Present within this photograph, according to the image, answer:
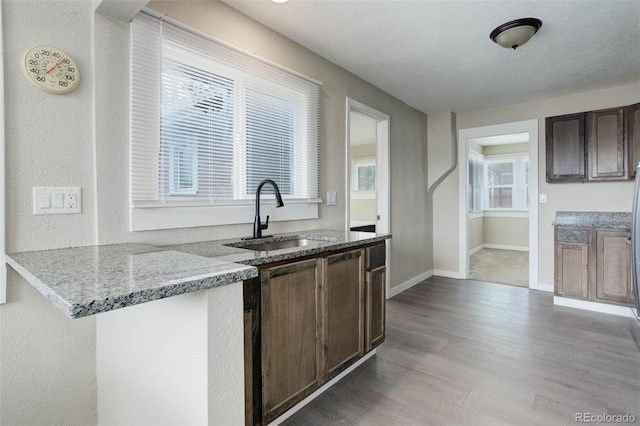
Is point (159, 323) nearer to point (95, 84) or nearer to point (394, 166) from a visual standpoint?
point (95, 84)

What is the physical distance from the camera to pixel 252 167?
2203 mm

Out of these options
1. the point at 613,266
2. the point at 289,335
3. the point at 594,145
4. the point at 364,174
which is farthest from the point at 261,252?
the point at 364,174

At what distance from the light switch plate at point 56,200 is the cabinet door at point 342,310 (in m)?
1.22

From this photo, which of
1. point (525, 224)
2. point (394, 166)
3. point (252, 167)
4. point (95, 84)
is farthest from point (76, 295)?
point (525, 224)

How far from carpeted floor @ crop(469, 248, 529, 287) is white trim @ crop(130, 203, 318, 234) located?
3.52 meters

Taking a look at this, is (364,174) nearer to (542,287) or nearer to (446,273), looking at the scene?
(446,273)

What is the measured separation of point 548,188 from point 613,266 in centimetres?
119

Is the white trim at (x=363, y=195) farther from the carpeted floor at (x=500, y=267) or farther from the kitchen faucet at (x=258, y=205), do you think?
the kitchen faucet at (x=258, y=205)

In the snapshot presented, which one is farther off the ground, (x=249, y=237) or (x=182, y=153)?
Answer: (x=182, y=153)

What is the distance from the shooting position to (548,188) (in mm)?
4047

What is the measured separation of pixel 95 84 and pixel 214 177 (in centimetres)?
72

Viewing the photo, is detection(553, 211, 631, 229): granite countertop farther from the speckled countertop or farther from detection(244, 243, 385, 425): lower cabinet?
the speckled countertop

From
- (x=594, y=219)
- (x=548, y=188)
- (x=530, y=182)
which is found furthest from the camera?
(x=530, y=182)

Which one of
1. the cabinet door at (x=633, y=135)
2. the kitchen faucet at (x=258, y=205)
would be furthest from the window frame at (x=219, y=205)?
the cabinet door at (x=633, y=135)
